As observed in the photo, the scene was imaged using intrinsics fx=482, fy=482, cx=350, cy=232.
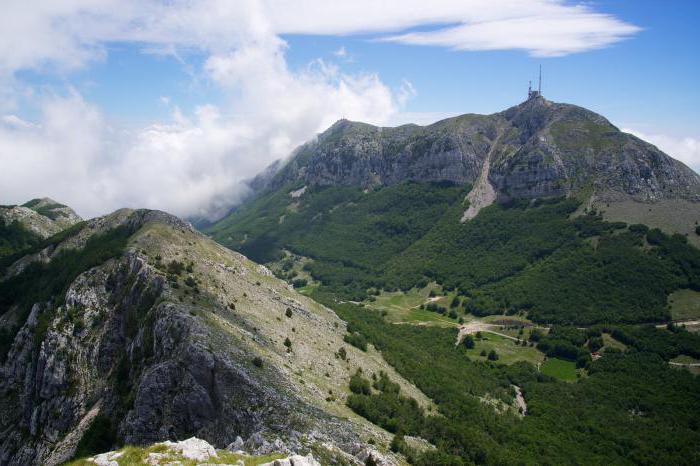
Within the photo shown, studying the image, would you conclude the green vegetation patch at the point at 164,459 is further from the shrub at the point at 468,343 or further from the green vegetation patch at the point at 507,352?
the shrub at the point at 468,343

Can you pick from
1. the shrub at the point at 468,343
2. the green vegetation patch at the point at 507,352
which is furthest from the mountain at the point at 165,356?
the shrub at the point at 468,343

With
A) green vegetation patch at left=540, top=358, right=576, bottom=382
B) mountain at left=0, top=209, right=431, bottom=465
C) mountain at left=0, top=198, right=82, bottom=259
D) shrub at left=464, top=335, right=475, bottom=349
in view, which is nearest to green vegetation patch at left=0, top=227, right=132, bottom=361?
mountain at left=0, top=209, right=431, bottom=465

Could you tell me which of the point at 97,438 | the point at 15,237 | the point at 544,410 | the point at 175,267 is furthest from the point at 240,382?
the point at 15,237

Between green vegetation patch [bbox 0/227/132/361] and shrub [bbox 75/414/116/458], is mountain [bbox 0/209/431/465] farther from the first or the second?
green vegetation patch [bbox 0/227/132/361]

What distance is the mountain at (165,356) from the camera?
215 feet

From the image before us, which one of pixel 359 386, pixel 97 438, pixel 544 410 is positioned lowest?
pixel 544 410

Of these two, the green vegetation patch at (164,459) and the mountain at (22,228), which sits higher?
the mountain at (22,228)

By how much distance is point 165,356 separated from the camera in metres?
73.1

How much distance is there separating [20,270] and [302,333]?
292 feet

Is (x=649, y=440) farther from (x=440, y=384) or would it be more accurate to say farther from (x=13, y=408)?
(x=13, y=408)

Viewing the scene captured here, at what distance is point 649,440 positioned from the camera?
122000 mm

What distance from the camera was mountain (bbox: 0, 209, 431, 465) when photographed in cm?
6556

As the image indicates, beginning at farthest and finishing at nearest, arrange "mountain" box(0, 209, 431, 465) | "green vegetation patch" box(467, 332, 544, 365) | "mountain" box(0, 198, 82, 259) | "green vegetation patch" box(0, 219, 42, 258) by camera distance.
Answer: "green vegetation patch" box(467, 332, 544, 365) → "mountain" box(0, 198, 82, 259) → "green vegetation patch" box(0, 219, 42, 258) → "mountain" box(0, 209, 431, 465)

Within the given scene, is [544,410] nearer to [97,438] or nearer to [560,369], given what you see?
[560,369]
